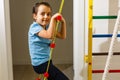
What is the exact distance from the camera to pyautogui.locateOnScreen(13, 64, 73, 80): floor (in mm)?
3549

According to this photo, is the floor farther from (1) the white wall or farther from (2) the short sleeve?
(2) the short sleeve

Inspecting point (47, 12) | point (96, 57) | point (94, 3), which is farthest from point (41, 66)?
point (94, 3)

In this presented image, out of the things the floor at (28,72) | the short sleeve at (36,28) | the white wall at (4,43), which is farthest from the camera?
the floor at (28,72)

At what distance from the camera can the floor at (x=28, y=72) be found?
355cm

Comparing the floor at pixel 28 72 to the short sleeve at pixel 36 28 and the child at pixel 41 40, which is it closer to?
the child at pixel 41 40

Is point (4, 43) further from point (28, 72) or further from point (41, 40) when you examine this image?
point (28, 72)

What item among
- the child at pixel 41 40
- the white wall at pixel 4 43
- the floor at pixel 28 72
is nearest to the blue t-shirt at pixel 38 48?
the child at pixel 41 40

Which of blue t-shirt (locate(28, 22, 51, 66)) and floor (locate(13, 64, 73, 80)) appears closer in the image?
blue t-shirt (locate(28, 22, 51, 66))

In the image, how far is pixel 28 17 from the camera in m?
4.18

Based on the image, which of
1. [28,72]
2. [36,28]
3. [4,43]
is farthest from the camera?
[28,72]

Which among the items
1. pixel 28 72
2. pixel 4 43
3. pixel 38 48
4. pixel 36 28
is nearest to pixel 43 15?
pixel 36 28

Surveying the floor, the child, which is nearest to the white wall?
the child

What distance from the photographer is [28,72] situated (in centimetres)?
380

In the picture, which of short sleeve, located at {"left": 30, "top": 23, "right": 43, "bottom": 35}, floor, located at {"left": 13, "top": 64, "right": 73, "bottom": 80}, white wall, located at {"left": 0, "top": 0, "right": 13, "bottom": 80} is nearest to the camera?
short sleeve, located at {"left": 30, "top": 23, "right": 43, "bottom": 35}
